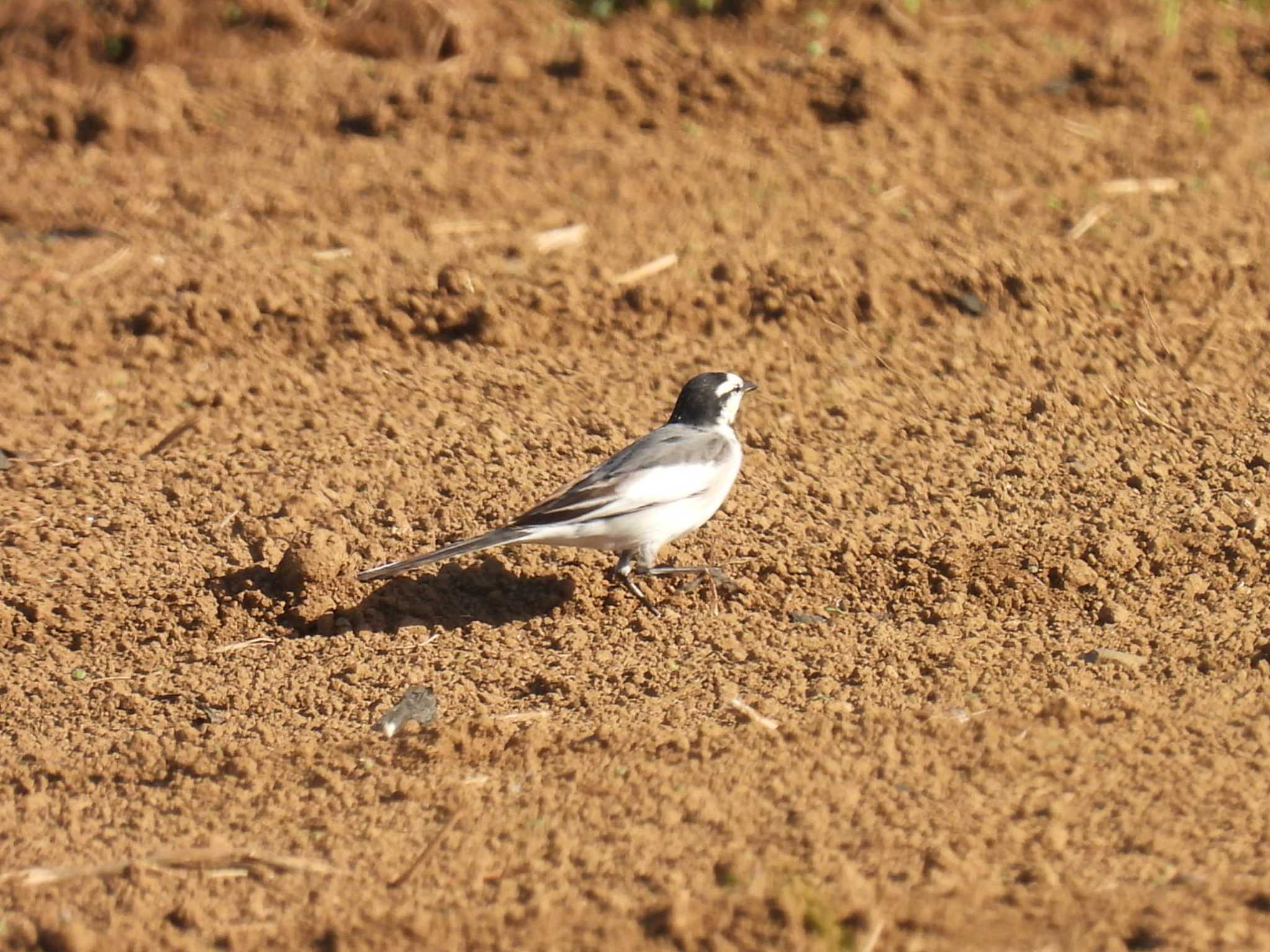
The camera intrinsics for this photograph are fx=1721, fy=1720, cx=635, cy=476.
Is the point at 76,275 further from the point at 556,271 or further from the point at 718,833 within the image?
the point at 718,833

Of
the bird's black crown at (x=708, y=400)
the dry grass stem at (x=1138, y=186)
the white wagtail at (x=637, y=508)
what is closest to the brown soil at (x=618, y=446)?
the dry grass stem at (x=1138, y=186)

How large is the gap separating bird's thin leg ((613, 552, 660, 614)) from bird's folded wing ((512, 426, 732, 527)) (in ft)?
1.13

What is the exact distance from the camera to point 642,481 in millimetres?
6566

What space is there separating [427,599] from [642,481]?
0.96 metres

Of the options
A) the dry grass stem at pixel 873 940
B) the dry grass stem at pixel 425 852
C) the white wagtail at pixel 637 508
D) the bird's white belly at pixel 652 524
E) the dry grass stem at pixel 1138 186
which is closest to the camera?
the dry grass stem at pixel 873 940

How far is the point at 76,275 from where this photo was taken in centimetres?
905

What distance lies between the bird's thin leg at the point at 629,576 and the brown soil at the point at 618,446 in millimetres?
103

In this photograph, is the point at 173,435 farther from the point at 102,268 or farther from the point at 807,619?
the point at 807,619

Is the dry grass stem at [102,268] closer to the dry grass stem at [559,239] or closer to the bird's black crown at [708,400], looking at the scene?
the dry grass stem at [559,239]

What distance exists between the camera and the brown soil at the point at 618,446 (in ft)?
15.8

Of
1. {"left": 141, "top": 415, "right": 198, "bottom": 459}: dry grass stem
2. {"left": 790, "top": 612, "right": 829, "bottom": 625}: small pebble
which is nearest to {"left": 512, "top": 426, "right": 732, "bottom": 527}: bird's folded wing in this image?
{"left": 790, "top": 612, "right": 829, "bottom": 625}: small pebble

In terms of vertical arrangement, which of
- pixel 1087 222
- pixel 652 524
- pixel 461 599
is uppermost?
pixel 1087 222

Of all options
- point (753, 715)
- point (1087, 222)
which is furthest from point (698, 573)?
point (1087, 222)

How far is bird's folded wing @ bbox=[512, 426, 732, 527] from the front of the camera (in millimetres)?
6375
